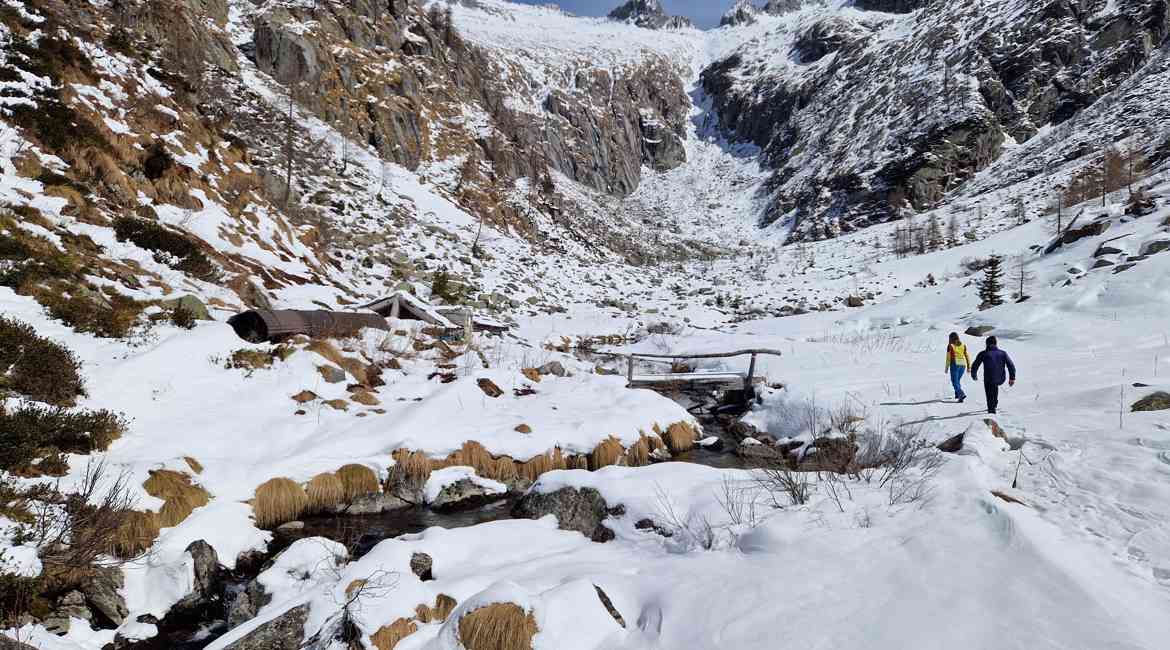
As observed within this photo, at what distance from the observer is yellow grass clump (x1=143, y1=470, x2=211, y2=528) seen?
17.8 ft

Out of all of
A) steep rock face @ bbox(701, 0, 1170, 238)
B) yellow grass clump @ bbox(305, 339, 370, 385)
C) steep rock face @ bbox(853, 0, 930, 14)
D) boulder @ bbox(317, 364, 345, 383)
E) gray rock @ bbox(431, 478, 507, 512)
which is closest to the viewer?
gray rock @ bbox(431, 478, 507, 512)

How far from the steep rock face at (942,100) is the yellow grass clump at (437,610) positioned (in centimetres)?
7121

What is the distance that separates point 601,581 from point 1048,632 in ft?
10.1

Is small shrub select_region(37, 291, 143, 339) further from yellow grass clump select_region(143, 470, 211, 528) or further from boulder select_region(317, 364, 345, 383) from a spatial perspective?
yellow grass clump select_region(143, 470, 211, 528)

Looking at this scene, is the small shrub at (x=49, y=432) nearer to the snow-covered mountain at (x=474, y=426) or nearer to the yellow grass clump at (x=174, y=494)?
the snow-covered mountain at (x=474, y=426)

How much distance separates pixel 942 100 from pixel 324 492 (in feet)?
300

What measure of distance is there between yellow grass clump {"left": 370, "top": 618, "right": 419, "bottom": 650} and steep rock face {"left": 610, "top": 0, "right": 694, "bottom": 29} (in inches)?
7073

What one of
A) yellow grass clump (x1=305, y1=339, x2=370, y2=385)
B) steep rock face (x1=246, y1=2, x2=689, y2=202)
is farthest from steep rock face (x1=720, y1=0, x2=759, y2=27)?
yellow grass clump (x1=305, y1=339, x2=370, y2=385)

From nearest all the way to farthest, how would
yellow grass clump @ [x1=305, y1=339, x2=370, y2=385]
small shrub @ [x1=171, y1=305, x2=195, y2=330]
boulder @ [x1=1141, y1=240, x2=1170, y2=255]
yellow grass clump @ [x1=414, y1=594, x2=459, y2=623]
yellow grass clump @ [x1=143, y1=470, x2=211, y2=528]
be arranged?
yellow grass clump @ [x1=414, y1=594, x2=459, y2=623], yellow grass clump @ [x1=143, y1=470, x2=211, y2=528], small shrub @ [x1=171, y1=305, x2=195, y2=330], yellow grass clump @ [x1=305, y1=339, x2=370, y2=385], boulder @ [x1=1141, y1=240, x2=1170, y2=255]

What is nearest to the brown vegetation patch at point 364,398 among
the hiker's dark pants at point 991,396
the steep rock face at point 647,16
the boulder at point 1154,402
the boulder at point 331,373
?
the boulder at point 331,373

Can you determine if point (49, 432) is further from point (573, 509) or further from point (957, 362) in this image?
point (957, 362)

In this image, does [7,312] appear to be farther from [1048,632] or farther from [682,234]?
[682,234]

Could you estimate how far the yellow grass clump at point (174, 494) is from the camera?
543 centimetres

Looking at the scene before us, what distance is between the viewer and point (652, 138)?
349 feet
